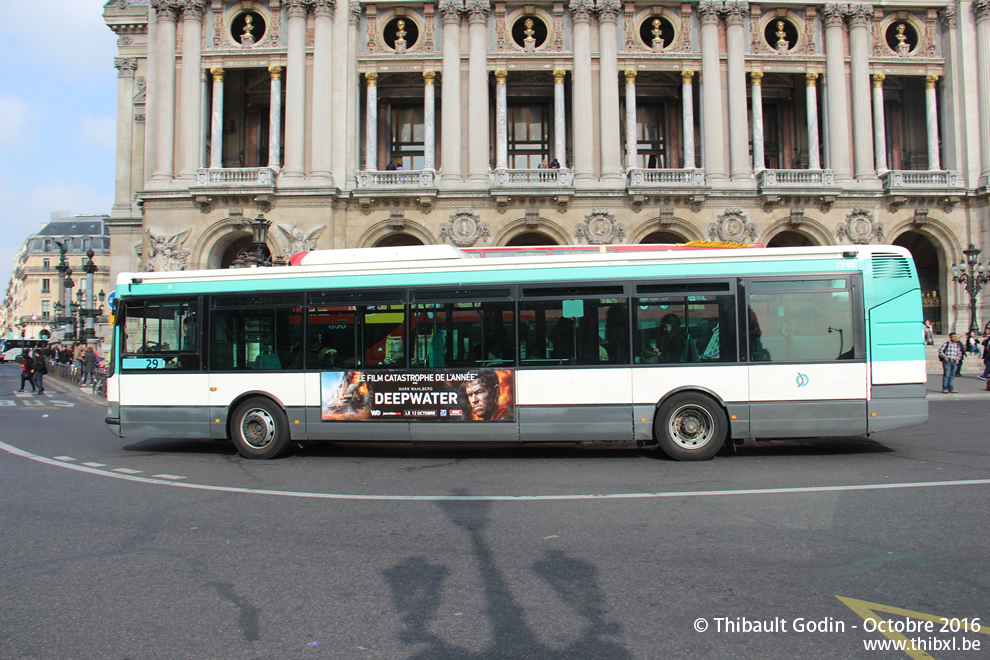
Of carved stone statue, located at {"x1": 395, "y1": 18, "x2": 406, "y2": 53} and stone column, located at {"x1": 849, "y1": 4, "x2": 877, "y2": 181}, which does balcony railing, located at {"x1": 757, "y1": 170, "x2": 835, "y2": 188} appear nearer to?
stone column, located at {"x1": 849, "y1": 4, "x2": 877, "y2": 181}

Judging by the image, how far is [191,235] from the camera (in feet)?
93.8

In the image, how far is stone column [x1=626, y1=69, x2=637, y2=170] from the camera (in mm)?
29094

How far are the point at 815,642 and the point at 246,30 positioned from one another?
108ft

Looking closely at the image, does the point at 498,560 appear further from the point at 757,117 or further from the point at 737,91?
the point at 757,117

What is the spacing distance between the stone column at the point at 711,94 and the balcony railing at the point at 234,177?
62.6 ft

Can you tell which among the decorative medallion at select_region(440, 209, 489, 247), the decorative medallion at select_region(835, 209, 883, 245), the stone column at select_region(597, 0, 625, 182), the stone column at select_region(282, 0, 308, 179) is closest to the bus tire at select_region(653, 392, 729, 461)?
the decorative medallion at select_region(440, 209, 489, 247)

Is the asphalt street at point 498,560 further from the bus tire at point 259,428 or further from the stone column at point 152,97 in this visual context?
the stone column at point 152,97

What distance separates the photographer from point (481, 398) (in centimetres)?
929

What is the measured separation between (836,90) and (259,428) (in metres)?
29.9

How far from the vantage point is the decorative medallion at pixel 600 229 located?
2802 centimetres

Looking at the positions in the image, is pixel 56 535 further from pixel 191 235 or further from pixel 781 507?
pixel 191 235

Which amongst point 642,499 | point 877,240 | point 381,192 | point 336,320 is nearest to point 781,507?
point 642,499

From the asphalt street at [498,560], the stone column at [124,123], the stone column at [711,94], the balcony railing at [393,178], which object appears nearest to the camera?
the asphalt street at [498,560]

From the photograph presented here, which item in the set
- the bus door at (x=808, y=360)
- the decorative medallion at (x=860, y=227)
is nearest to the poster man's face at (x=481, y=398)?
the bus door at (x=808, y=360)
